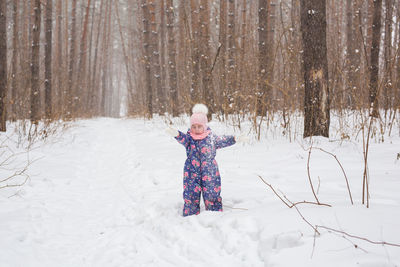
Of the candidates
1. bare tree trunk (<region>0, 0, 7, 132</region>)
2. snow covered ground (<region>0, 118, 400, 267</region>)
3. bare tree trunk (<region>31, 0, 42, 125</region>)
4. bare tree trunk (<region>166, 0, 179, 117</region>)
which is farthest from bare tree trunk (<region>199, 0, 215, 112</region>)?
bare tree trunk (<region>0, 0, 7, 132</region>)

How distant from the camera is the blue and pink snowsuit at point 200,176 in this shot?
2.52m

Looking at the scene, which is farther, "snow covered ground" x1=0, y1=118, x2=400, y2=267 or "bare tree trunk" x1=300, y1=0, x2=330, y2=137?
"bare tree trunk" x1=300, y1=0, x2=330, y2=137

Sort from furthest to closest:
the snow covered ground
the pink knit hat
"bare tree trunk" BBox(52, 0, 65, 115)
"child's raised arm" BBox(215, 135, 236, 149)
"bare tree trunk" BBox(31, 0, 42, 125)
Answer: "bare tree trunk" BBox(52, 0, 65, 115) → "bare tree trunk" BBox(31, 0, 42, 125) → "child's raised arm" BBox(215, 135, 236, 149) → the pink knit hat → the snow covered ground

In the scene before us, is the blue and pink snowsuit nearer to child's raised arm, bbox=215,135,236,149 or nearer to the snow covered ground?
child's raised arm, bbox=215,135,236,149

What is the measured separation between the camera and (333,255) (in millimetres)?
1403

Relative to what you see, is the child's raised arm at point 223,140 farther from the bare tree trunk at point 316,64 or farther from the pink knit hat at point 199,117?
the bare tree trunk at point 316,64

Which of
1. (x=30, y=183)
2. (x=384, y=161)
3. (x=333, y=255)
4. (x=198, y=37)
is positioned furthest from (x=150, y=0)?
(x=333, y=255)

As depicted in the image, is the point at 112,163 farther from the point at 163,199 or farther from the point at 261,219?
the point at 261,219

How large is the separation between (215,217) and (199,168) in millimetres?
499

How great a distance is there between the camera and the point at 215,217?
227 cm

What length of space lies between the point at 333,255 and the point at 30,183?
10.7ft

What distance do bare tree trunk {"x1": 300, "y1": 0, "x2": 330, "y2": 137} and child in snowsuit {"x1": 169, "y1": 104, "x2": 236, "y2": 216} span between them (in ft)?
7.07

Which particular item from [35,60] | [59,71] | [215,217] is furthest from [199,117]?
[59,71]

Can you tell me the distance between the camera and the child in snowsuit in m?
2.52
